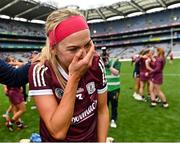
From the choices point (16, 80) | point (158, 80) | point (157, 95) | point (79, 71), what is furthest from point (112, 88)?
point (79, 71)

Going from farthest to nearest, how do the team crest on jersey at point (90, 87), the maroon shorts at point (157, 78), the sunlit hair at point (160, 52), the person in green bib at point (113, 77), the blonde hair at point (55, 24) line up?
the maroon shorts at point (157, 78) → the sunlit hair at point (160, 52) → the person in green bib at point (113, 77) → the team crest on jersey at point (90, 87) → the blonde hair at point (55, 24)

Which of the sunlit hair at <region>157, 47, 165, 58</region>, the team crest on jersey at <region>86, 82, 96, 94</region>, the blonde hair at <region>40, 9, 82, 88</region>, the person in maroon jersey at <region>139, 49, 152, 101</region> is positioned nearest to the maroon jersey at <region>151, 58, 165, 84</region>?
the sunlit hair at <region>157, 47, 165, 58</region>

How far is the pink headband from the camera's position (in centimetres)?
175

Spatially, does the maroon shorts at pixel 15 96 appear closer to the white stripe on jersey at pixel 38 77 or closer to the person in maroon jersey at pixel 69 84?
the person in maroon jersey at pixel 69 84

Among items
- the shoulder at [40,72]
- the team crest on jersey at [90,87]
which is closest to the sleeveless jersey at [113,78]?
→ the team crest on jersey at [90,87]

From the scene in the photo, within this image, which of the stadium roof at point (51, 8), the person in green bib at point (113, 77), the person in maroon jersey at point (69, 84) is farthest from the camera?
the stadium roof at point (51, 8)

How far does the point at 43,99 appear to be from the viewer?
72.4 inches

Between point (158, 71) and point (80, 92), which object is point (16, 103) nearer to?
point (158, 71)

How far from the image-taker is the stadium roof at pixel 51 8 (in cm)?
5466

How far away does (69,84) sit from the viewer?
173cm

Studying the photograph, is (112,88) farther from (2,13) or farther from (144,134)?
(2,13)

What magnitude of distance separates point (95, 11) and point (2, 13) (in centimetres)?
2334

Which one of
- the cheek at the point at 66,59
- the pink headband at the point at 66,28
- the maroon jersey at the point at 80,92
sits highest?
the pink headband at the point at 66,28

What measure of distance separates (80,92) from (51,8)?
199 ft
